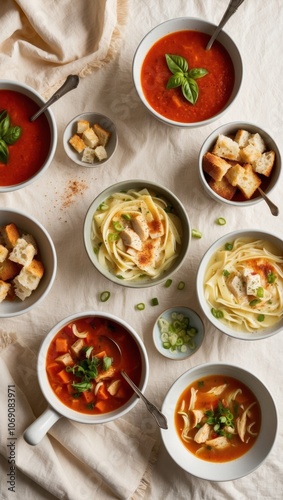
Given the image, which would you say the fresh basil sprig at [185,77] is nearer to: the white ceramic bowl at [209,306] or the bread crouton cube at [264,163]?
the bread crouton cube at [264,163]

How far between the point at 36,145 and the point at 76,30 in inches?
49.0

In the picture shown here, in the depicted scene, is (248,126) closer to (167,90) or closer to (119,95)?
(167,90)

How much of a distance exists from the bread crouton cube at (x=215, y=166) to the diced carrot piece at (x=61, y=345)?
2120 millimetres

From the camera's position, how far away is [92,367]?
6113 millimetres

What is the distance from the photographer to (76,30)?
643 cm

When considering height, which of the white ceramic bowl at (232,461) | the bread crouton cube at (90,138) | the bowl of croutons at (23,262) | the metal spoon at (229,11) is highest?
the metal spoon at (229,11)

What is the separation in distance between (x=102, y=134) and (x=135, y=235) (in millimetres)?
1069


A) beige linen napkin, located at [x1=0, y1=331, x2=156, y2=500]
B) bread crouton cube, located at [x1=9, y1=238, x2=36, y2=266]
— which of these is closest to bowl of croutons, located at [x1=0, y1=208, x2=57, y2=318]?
bread crouton cube, located at [x1=9, y1=238, x2=36, y2=266]

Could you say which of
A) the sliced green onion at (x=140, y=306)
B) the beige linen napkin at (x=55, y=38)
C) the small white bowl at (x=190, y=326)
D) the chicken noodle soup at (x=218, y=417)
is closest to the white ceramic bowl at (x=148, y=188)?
the sliced green onion at (x=140, y=306)

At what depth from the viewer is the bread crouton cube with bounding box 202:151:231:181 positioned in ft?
20.1

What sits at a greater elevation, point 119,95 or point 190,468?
point 119,95

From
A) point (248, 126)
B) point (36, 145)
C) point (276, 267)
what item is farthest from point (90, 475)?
point (248, 126)

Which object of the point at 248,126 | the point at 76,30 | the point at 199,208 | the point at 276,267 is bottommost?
the point at 276,267

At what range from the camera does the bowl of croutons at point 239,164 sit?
6219 mm
